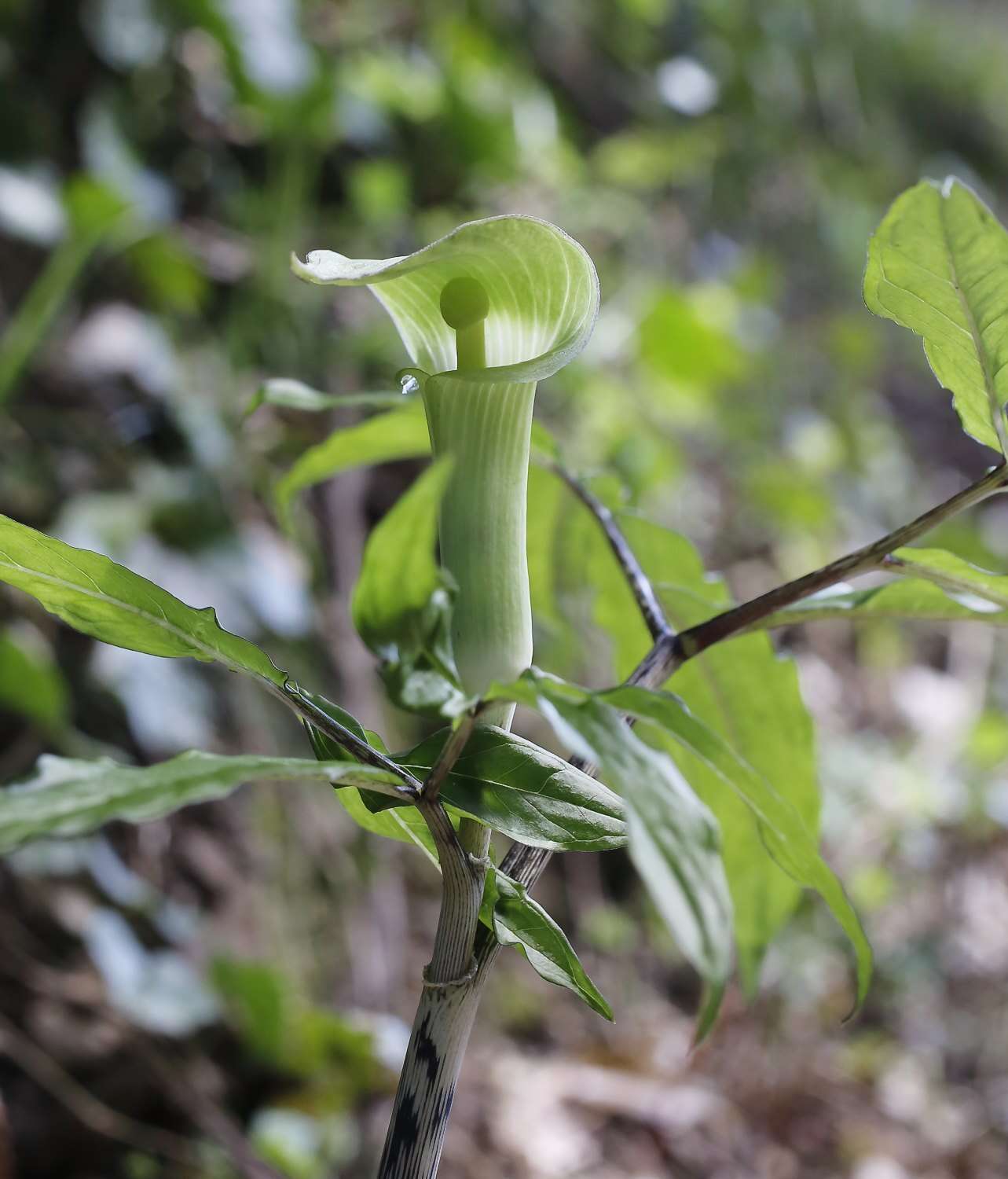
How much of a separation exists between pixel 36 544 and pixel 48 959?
1029mm

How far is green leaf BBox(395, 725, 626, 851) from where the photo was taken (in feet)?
0.97

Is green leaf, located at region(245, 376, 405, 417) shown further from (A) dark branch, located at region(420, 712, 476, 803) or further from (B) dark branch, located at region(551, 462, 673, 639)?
(A) dark branch, located at region(420, 712, 476, 803)

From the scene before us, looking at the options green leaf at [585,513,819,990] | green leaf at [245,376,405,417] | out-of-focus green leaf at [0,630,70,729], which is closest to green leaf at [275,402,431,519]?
green leaf at [245,376,405,417]

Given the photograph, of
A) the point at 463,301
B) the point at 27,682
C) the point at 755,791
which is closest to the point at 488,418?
the point at 463,301

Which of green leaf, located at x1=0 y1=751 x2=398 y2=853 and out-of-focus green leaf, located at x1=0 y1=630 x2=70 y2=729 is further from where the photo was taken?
out-of-focus green leaf, located at x1=0 y1=630 x2=70 y2=729

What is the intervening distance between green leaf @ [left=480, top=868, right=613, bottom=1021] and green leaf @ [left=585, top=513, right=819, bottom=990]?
0.43ft

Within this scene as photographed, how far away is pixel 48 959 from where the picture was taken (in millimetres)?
1151

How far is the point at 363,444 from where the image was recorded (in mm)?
528

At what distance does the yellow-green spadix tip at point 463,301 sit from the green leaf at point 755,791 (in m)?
0.13

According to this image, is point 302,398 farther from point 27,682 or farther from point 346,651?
point 346,651

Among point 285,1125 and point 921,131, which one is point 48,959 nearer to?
point 285,1125

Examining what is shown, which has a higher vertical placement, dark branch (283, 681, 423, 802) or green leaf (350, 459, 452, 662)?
green leaf (350, 459, 452, 662)

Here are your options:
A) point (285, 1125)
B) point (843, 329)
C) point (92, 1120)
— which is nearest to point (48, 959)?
point (92, 1120)

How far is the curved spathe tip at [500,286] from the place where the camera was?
28 cm
